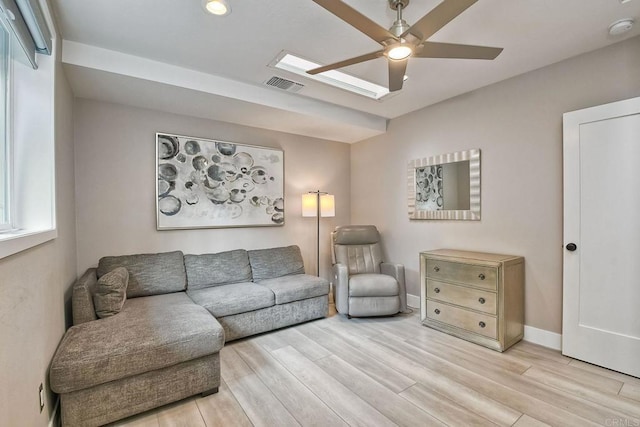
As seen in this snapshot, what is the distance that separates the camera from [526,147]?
2754 mm

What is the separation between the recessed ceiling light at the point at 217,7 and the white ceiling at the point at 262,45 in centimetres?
5

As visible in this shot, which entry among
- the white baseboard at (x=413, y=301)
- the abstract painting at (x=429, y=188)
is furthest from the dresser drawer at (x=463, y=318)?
the abstract painting at (x=429, y=188)

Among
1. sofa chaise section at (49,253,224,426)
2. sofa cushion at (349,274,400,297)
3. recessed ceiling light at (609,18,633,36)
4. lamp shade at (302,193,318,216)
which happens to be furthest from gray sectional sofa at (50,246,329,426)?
recessed ceiling light at (609,18,633,36)

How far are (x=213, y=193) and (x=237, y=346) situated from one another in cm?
174

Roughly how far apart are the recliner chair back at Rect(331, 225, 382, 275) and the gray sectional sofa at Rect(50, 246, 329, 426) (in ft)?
1.84

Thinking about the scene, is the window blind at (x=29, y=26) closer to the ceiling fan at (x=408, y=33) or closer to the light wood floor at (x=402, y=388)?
the ceiling fan at (x=408, y=33)

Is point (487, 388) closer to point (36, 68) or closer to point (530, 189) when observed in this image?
point (530, 189)

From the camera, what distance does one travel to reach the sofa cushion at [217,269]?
10.2ft

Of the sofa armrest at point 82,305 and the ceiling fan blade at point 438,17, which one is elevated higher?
the ceiling fan blade at point 438,17

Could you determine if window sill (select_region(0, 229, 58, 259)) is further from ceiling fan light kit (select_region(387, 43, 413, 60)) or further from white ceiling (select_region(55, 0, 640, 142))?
ceiling fan light kit (select_region(387, 43, 413, 60))

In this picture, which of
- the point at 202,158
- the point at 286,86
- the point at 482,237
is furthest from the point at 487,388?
the point at 202,158

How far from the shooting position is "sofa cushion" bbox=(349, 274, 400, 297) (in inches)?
128

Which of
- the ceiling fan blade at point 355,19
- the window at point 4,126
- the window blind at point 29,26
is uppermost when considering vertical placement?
the ceiling fan blade at point 355,19

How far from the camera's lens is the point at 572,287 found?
2.41m
